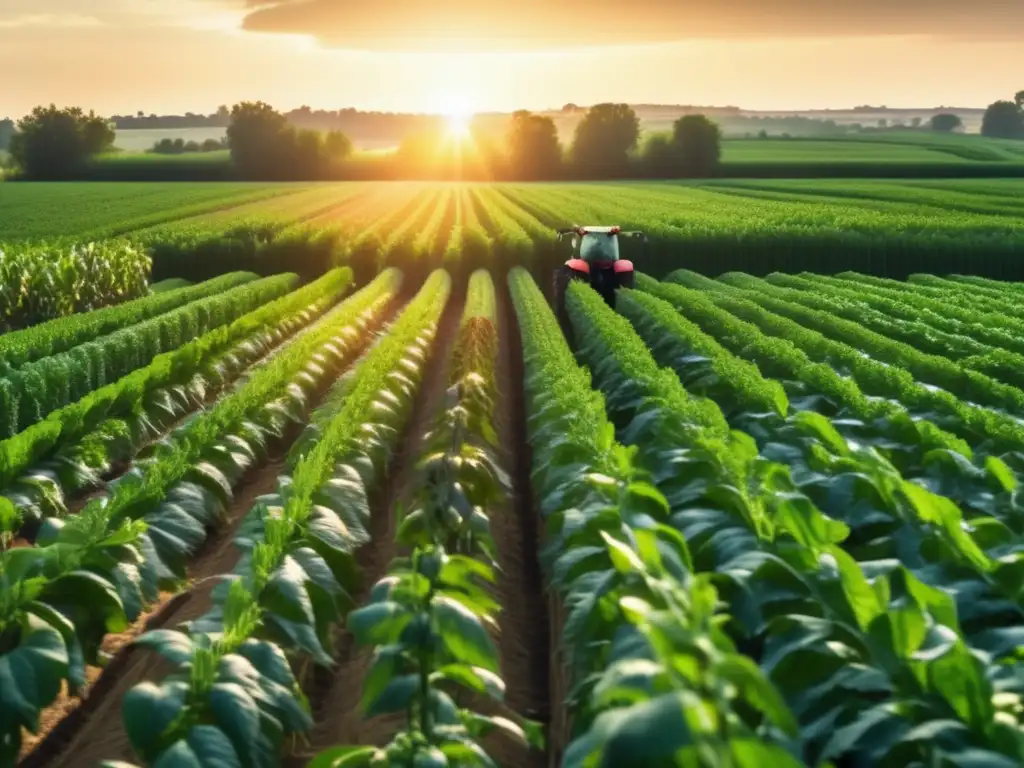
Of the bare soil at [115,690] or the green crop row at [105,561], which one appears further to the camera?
the bare soil at [115,690]

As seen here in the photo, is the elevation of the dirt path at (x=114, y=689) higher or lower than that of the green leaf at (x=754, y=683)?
lower

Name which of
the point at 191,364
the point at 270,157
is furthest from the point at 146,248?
the point at 270,157

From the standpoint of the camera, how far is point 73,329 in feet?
64.3

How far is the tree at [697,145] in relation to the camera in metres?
104

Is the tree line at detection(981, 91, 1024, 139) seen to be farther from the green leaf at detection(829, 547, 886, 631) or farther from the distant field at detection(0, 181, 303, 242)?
the green leaf at detection(829, 547, 886, 631)

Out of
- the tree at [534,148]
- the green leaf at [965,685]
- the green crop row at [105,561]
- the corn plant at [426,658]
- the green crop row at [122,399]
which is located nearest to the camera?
the green leaf at [965,685]

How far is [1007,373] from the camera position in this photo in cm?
1463

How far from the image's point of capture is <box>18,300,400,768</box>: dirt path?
6676 mm

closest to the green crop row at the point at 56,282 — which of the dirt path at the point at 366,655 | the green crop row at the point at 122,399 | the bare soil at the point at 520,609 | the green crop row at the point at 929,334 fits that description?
the green crop row at the point at 122,399

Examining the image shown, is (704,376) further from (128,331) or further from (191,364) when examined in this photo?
(128,331)

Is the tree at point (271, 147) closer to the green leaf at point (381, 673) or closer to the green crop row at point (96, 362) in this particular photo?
the green crop row at point (96, 362)

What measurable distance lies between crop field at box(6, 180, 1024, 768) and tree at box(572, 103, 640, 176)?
9002cm

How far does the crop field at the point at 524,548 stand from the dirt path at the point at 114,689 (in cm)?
4

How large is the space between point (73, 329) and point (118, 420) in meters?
7.46
